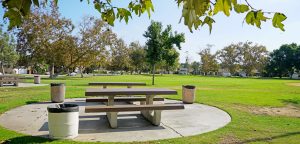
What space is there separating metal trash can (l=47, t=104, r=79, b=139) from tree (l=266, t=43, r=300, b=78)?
102 meters

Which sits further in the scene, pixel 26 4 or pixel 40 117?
pixel 40 117

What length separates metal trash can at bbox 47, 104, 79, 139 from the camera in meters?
6.78

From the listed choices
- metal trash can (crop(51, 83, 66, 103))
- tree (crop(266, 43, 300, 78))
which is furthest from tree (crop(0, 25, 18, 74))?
tree (crop(266, 43, 300, 78))

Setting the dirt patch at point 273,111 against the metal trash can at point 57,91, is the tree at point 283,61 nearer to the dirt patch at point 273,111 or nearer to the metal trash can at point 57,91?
the dirt patch at point 273,111

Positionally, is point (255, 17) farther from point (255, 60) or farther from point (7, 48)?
point (255, 60)

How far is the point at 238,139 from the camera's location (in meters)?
7.42

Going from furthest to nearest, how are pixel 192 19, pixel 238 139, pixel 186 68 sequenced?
pixel 186 68
pixel 238 139
pixel 192 19

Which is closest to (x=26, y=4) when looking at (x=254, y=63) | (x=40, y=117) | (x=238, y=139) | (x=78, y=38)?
(x=238, y=139)

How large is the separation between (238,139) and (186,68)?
149750 millimetres

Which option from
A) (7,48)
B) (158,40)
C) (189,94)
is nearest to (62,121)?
(189,94)

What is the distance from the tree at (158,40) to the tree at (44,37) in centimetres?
1749

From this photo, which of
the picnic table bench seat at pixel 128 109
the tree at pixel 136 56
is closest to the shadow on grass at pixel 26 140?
the picnic table bench seat at pixel 128 109

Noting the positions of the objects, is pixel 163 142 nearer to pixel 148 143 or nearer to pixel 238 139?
pixel 148 143

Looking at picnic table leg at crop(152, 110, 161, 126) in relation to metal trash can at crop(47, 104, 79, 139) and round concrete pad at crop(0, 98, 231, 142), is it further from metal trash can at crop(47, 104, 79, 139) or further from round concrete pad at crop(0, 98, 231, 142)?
metal trash can at crop(47, 104, 79, 139)
